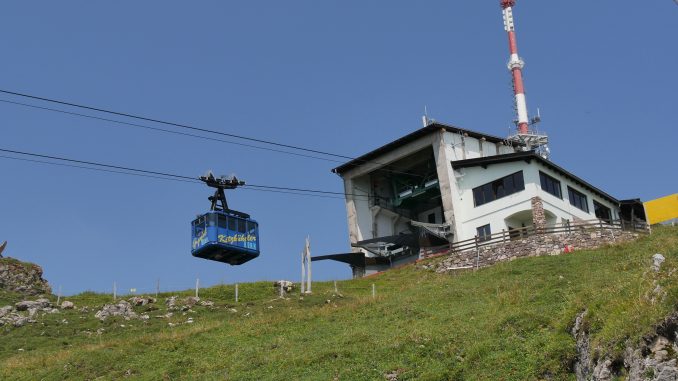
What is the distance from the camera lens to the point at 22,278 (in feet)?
184

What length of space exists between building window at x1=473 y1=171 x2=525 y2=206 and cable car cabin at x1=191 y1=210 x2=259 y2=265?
64.2 feet

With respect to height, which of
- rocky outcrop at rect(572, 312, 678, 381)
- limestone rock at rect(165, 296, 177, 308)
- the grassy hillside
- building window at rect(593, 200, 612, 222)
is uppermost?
building window at rect(593, 200, 612, 222)

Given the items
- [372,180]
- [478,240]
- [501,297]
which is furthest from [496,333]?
[372,180]

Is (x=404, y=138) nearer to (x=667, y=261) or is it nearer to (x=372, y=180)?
(x=372, y=180)

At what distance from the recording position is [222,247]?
4719cm

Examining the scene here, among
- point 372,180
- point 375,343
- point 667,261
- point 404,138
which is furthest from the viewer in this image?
point 372,180

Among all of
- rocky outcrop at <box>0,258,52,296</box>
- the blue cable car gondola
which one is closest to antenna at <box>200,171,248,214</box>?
the blue cable car gondola

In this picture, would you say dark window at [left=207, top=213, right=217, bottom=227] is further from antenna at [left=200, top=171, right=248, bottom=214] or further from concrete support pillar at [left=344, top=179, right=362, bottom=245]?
concrete support pillar at [left=344, top=179, right=362, bottom=245]

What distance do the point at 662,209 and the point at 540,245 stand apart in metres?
18.6

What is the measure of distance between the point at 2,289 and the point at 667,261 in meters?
46.1

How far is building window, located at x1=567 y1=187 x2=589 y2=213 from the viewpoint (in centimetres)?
6512

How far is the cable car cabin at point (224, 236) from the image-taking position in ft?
154

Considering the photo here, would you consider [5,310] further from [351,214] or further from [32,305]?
[351,214]

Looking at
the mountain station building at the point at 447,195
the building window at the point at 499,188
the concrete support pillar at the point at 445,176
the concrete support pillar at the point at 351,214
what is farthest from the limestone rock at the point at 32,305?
the building window at the point at 499,188
